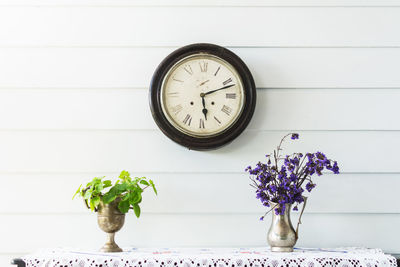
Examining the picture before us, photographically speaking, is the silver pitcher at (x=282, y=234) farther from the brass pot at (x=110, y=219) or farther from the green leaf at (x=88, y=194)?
the green leaf at (x=88, y=194)

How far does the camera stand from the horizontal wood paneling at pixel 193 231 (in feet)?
6.68

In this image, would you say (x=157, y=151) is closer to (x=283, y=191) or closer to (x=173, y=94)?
(x=173, y=94)

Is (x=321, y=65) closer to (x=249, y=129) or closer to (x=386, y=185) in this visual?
(x=249, y=129)

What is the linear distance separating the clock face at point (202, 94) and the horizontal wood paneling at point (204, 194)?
0.22 metres

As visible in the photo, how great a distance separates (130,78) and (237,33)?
474 millimetres

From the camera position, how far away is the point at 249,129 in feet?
6.83

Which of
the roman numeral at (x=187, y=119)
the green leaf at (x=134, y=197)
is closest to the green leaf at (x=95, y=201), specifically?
the green leaf at (x=134, y=197)

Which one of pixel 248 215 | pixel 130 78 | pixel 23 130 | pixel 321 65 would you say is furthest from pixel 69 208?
pixel 321 65

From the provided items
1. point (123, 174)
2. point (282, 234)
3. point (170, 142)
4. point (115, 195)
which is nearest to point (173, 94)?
point (170, 142)

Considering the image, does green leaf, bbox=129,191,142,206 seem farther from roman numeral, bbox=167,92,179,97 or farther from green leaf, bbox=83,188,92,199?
roman numeral, bbox=167,92,179,97

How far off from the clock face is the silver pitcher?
42cm

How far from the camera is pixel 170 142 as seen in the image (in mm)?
2074

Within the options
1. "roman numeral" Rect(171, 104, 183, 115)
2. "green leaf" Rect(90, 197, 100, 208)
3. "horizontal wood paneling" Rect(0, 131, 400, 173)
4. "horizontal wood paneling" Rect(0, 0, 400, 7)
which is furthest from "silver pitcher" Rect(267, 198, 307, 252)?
"horizontal wood paneling" Rect(0, 0, 400, 7)

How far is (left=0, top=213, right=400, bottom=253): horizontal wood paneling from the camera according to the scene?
2035 mm
